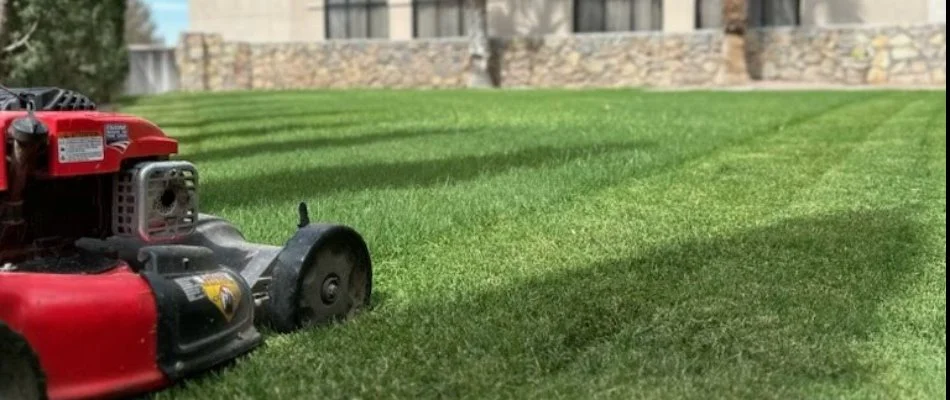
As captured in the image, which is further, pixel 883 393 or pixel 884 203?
pixel 884 203

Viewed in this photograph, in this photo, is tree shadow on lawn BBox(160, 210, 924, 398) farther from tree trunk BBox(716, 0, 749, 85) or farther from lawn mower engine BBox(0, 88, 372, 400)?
tree trunk BBox(716, 0, 749, 85)

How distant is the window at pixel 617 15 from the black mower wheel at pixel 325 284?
23.9 m

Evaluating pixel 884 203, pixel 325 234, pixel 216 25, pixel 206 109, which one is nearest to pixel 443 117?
pixel 206 109

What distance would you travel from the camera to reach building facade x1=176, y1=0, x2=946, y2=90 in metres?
23.7

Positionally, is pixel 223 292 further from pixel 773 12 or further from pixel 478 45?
pixel 773 12

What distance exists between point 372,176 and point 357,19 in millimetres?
23700

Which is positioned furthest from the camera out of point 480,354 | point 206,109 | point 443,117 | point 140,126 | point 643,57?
point 643,57

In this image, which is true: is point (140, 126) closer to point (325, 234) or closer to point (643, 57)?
point (325, 234)

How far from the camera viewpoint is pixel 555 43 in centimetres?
2652

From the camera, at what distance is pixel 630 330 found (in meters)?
3.41

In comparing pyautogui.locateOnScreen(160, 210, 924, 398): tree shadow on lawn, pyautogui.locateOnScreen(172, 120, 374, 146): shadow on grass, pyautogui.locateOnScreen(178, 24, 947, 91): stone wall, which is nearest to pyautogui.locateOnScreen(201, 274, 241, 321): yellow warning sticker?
pyautogui.locateOnScreen(160, 210, 924, 398): tree shadow on lawn

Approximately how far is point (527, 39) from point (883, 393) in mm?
24395

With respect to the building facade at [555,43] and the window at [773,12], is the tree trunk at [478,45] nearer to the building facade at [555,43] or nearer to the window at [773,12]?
the building facade at [555,43]

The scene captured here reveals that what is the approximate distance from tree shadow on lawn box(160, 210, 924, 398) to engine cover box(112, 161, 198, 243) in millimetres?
476
